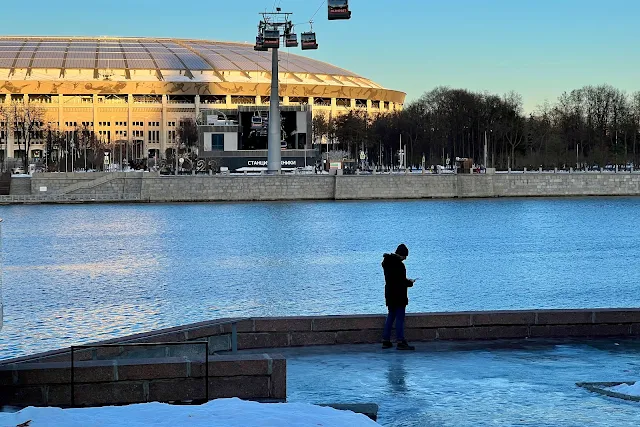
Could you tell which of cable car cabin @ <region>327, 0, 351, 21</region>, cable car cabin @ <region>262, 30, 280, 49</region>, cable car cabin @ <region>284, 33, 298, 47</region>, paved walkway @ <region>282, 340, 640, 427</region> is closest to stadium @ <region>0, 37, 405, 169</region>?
cable car cabin @ <region>284, 33, 298, 47</region>

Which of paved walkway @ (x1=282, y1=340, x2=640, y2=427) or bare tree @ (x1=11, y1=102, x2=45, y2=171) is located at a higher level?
bare tree @ (x1=11, y1=102, x2=45, y2=171)

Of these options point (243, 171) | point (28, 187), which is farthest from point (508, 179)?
point (28, 187)

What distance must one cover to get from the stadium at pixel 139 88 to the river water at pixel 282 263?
57.0 m

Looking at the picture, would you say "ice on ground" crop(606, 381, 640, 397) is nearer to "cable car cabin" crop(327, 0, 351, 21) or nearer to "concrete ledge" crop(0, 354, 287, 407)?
"concrete ledge" crop(0, 354, 287, 407)

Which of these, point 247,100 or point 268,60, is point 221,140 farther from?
point 268,60

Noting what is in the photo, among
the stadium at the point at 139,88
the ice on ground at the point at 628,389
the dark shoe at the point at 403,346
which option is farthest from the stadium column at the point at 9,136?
the ice on ground at the point at 628,389

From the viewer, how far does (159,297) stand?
30.4 meters

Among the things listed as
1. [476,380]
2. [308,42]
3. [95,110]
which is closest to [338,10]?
[308,42]

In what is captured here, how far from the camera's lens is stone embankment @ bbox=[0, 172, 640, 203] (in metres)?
82.2

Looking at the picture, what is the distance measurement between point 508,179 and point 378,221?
22.8 metres

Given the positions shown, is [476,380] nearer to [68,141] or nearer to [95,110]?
[68,141]

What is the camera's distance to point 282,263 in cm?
4116

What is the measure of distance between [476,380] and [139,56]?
13209 centimetres

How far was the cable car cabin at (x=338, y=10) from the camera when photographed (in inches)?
1937
